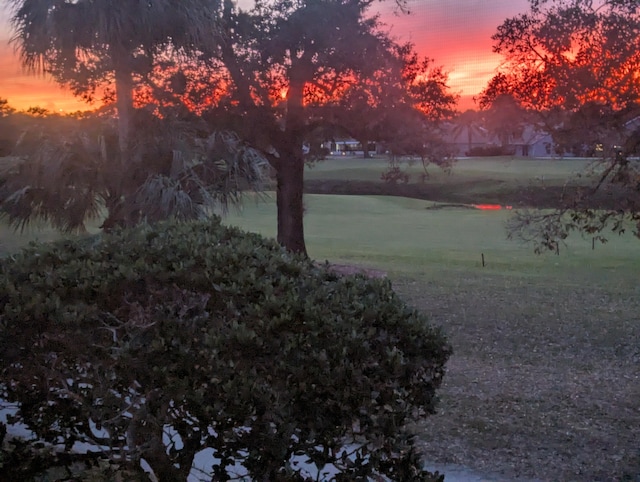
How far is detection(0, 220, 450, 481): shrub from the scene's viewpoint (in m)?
2.55

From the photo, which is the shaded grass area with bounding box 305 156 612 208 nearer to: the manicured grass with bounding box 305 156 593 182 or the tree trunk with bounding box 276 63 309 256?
the manicured grass with bounding box 305 156 593 182

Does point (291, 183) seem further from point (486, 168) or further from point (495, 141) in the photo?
point (486, 168)

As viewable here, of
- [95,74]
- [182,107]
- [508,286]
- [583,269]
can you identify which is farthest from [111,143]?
[583,269]

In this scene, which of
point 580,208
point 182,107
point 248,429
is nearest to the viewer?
point 248,429

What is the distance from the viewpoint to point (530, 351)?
8906 millimetres

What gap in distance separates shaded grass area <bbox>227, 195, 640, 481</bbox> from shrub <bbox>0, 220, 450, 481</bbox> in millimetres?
2362

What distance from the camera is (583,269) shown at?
18625 mm

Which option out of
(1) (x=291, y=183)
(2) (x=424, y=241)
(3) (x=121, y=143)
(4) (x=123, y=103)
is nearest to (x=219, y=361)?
(3) (x=121, y=143)

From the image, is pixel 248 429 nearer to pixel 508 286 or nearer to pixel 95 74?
pixel 95 74

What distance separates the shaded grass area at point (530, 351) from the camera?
16.9 feet

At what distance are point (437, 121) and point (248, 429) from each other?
41.1ft

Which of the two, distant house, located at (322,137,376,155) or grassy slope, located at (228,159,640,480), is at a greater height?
distant house, located at (322,137,376,155)

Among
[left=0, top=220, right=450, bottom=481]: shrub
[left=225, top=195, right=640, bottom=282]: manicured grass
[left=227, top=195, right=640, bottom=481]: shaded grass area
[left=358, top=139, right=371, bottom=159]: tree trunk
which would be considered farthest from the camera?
[left=225, top=195, right=640, bottom=282]: manicured grass

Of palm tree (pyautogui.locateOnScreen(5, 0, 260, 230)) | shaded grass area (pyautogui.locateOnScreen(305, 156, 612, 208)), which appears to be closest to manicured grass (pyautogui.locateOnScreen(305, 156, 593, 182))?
shaded grass area (pyautogui.locateOnScreen(305, 156, 612, 208))
